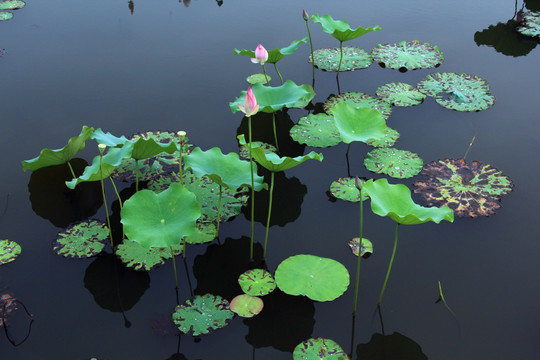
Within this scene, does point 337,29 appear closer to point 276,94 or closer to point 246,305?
point 276,94

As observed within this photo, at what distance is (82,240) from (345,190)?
185 centimetres

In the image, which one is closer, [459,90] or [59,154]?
[59,154]

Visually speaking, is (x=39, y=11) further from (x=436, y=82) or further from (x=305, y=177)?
(x=436, y=82)

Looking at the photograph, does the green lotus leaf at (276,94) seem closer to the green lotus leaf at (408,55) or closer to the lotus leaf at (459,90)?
the lotus leaf at (459,90)

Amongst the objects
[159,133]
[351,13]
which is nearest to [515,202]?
[159,133]

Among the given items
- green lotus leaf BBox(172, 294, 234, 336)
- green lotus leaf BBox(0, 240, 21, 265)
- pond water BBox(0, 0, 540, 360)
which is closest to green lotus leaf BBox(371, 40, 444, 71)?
pond water BBox(0, 0, 540, 360)

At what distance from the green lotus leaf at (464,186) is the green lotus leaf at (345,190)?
449mm

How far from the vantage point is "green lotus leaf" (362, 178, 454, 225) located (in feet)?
8.16

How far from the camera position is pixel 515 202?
133 inches

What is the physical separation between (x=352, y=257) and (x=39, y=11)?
5.27 metres

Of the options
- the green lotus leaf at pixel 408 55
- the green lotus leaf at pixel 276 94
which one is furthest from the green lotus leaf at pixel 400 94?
the green lotus leaf at pixel 276 94

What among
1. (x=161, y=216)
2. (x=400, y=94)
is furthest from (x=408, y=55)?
(x=161, y=216)

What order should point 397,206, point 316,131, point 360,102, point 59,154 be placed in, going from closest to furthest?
point 397,206 → point 59,154 → point 316,131 → point 360,102

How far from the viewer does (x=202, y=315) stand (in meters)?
2.65
